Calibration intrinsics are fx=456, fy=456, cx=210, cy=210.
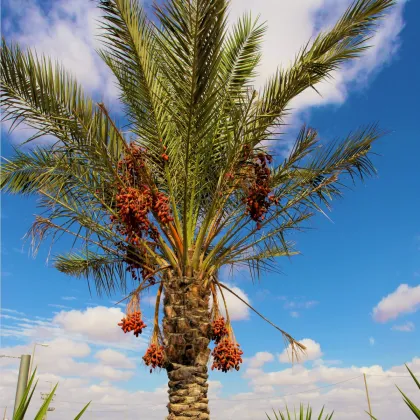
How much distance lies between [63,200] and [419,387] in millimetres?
6942

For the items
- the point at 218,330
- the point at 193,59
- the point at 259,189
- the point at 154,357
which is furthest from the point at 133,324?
the point at 193,59

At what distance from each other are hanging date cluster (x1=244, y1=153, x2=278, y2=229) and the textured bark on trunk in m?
1.54

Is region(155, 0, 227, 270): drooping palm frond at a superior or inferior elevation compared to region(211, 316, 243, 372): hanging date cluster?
superior

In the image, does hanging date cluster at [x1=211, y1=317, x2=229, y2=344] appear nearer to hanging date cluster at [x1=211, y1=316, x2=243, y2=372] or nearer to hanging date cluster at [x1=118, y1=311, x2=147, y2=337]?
hanging date cluster at [x1=211, y1=316, x2=243, y2=372]

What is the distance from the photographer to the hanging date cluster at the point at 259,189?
745 cm

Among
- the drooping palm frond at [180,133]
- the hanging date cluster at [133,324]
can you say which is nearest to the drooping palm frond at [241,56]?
the drooping palm frond at [180,133]

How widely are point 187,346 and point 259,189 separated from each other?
2.71m

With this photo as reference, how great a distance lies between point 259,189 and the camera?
741cm

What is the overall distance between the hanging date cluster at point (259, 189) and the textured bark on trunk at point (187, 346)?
1.54m

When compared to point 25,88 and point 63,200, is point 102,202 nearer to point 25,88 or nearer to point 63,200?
point 63,200

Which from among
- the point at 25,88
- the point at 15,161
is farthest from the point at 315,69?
the point at 15,161

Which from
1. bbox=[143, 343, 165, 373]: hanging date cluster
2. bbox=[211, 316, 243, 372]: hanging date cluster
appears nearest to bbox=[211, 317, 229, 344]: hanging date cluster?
bbox=[211, 316, 243, 372]: hanging date cluster

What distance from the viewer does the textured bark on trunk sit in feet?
22.2

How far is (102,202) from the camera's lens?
317 inches
